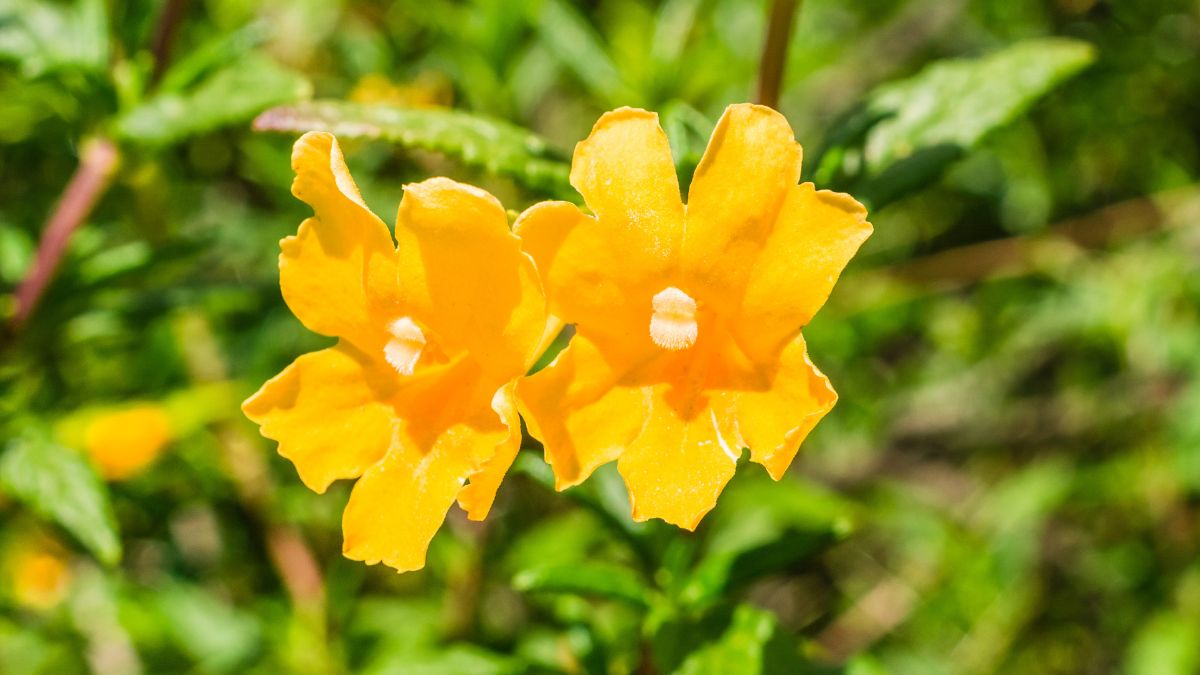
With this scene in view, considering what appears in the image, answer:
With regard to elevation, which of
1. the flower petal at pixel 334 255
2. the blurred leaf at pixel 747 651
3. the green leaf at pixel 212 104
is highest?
the flower petal at pixel 334 255

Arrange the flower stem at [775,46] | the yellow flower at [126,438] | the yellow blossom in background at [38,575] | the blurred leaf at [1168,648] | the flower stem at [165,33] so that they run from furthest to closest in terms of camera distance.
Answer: the yellow blossom in background at [38,575], the blurred leaf at [1168,648], the yellow flower at [126,438], the flower stem at [165,33], the flower stem at [775,46]

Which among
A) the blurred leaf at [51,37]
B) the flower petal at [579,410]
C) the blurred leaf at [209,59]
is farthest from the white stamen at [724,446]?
the blurred leaf at [51,37]

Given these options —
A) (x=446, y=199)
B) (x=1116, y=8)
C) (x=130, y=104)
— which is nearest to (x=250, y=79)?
(x=130, y=104)

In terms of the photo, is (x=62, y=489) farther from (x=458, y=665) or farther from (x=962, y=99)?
(x=962, y=99)

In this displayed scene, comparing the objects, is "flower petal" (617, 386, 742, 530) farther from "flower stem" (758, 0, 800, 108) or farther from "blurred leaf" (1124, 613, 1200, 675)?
"blurred leaf" (1124, 613, 1200, 675)

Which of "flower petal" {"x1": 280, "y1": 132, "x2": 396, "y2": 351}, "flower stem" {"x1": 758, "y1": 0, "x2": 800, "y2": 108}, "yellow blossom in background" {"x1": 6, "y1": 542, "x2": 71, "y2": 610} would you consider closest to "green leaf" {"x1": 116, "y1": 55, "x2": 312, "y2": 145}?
"flower petal" {"x1": 280, "y1": 132, "x2": 396, "y2": 351}

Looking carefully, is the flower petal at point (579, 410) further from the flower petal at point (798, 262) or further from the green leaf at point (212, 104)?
the green leaf at point (212, 104)

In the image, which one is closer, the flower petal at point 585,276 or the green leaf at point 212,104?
the flower petal at point 585,276
